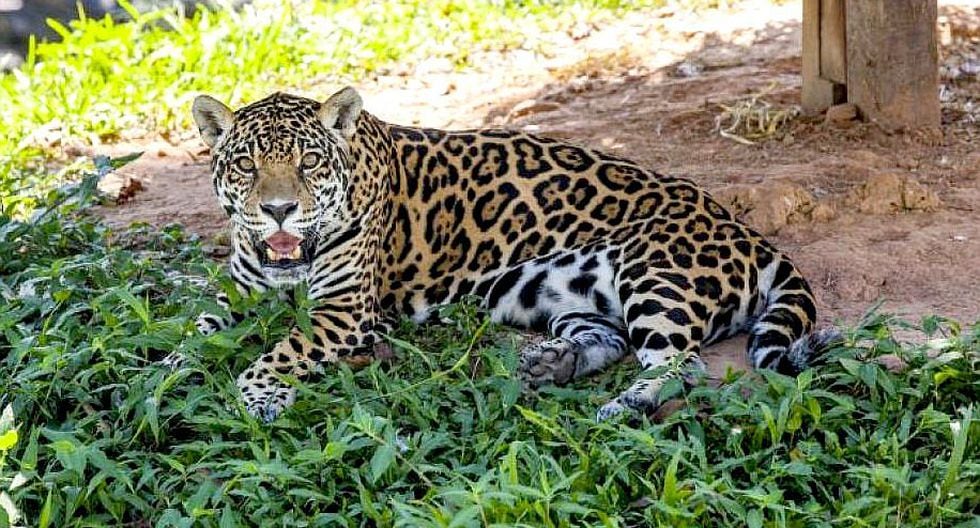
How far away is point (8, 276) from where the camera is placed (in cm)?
682

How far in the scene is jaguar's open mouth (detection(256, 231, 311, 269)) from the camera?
19.2 feet

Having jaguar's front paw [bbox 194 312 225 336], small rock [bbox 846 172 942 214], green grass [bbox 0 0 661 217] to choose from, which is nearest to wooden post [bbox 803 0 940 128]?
small rock [bbox 846 172 942 214]

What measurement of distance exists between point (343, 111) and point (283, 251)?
2.12 ft

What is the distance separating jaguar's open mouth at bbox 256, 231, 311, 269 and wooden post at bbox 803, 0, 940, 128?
380 cm

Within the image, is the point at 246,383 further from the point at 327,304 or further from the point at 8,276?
the point at 8,276

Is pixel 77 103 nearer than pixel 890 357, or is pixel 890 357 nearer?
pixel 890 357

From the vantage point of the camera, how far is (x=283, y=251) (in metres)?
5.91

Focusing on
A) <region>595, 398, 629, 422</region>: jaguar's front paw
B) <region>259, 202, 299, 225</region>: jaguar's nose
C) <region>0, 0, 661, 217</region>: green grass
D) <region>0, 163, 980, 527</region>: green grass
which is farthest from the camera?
<region>0, 0, 661, 217</region>: green grass

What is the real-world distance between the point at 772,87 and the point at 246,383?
498 cm

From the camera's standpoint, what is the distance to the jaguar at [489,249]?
571cm

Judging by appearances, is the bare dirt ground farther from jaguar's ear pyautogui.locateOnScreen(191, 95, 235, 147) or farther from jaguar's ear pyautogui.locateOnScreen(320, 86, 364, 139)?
jaguar's ear pyautogui.locateOnScreen(320, 86, 364, 139)

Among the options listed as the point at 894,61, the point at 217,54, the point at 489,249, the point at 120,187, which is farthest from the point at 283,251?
the point at 217,54

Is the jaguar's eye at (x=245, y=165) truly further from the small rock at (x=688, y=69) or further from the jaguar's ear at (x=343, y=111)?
the small rock at (x=688, y=69)

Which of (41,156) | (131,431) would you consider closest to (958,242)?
(131,431)
